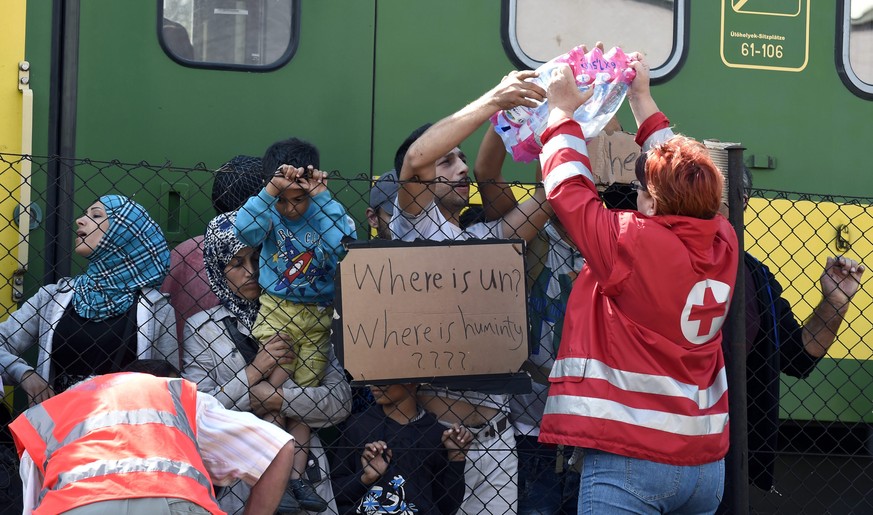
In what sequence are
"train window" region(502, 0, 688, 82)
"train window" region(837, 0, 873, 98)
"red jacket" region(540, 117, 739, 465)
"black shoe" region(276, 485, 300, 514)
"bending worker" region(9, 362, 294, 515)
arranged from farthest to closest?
"train window" region(837, 0, 873, 98), "train window" region(502, 0, 688, 82), "black shoe" region(276, 485, 300, 514), "red jacket" region(540, 117, 739, 465), "bending worker" region(9, 362, 294, 515)

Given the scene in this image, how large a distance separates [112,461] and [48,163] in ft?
5.49

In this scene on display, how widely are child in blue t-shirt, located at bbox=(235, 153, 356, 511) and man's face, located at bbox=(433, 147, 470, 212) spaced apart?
1.16ft

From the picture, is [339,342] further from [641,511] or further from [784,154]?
[784,154]

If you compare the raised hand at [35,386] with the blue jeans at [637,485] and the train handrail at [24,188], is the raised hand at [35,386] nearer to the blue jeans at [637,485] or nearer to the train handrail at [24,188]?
the train handrail at [24,188]

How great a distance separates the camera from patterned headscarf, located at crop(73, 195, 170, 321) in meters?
3.56

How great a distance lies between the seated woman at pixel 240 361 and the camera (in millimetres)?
3506

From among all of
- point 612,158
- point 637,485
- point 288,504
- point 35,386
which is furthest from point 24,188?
point 637,485

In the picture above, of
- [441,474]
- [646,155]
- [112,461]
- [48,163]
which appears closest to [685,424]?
[646,155]

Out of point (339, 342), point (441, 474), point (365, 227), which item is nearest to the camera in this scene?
point (339, 342)

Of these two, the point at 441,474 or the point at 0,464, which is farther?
the point at 441,474

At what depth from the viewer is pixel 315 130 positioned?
3.97 meters

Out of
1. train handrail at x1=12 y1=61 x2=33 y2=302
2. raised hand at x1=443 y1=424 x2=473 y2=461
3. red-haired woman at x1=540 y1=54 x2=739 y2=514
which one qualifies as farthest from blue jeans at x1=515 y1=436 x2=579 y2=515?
train handrail at x1=12 y1=61 x2=33 y2=302

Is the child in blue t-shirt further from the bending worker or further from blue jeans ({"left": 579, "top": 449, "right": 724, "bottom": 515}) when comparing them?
blue jeans ({"left": 579, "top": 449, "right": 724, "bottom": 515})

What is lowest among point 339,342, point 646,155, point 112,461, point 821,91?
point 112,461
